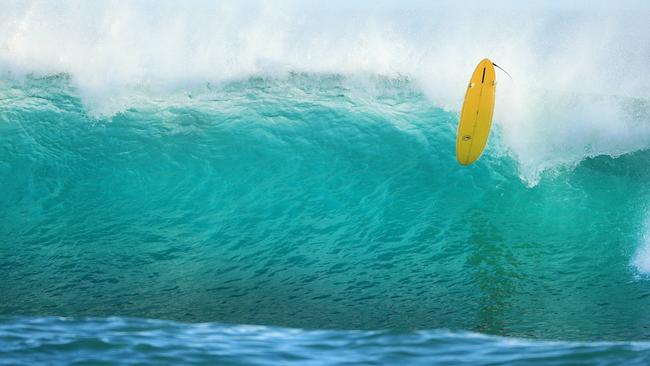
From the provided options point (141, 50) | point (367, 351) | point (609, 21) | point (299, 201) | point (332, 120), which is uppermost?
point (609, 21)

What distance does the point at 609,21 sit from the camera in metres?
17.2

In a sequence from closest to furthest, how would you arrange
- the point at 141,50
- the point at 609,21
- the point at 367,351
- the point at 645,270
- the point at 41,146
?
the point at 367,351 → the point at 645,270 → the point at 41,146 → the point at 141,50 → the point at 609,21

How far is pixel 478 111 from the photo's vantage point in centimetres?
1024

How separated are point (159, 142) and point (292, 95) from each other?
262 centimetres

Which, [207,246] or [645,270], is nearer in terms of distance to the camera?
[645,270]

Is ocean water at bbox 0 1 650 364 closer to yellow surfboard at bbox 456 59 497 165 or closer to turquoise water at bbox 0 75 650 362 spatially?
turquoise water at bbox 0 75 650 362

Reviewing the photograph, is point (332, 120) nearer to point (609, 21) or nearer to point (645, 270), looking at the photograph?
point (645, 270)

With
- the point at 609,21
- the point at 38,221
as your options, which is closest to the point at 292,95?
the point at 38,221

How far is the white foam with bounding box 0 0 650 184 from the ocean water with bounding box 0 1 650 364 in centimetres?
5

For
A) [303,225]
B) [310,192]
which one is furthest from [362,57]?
[303,225]

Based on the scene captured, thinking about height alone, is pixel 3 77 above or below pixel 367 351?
above

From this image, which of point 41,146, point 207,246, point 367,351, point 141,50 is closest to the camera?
point 367,351

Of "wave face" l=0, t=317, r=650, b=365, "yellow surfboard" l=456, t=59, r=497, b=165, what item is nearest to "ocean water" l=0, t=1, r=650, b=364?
"wave face" l=0, t=317, r=650, b=365

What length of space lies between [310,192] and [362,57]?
4420 millimetres
